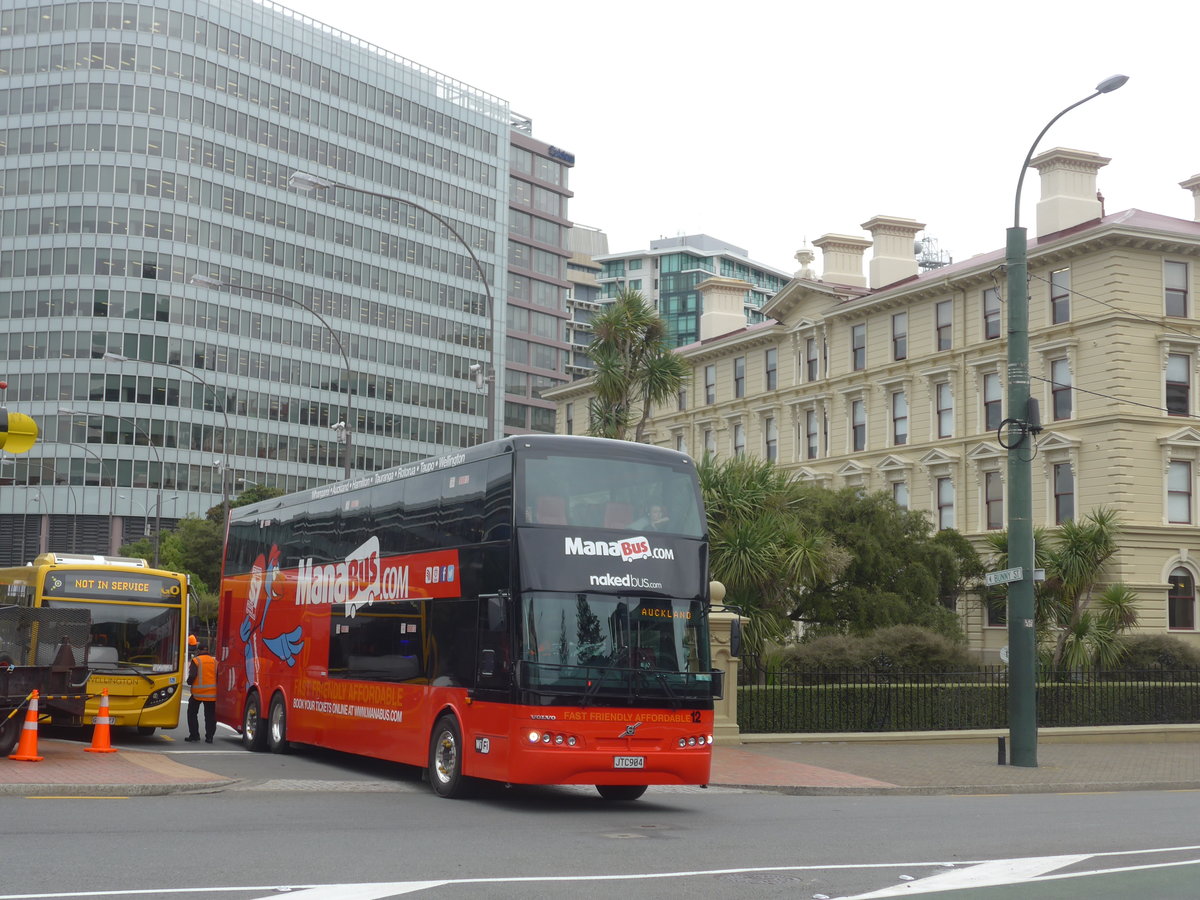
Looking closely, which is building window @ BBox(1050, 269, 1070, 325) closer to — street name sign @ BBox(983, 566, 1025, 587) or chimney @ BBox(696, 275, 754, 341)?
chimney @ BBox(696, 275, 754, 341)

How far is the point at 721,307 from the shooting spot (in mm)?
71500

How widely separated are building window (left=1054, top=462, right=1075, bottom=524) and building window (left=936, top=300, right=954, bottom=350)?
6.75 meters

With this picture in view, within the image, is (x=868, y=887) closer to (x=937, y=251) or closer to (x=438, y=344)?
(x=438, y=344)

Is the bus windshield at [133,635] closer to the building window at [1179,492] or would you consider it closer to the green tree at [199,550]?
the building window at [1179,492]

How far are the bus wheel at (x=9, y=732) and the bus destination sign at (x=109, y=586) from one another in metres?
4.51

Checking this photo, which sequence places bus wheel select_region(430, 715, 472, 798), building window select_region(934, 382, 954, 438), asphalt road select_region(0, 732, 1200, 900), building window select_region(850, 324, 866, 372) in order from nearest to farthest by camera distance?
asphalt road select_region(0, 732, 1200, 900) → bus wheel select_region(430, 715, 472, 798) → building window select_region(934, 382, 954, 438) → building window select_region(850, 324, 866, 372)

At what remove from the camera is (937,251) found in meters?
143

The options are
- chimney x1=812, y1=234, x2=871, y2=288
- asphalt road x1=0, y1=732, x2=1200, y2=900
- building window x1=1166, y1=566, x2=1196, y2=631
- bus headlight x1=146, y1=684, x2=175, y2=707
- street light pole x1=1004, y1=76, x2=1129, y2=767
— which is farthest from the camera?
chimney x1=812, y1=234, x2=871, y2=288

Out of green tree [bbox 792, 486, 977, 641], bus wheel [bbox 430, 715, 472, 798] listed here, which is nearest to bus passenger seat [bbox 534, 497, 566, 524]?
bus wheel [bbox 430, 715, 472, 798]

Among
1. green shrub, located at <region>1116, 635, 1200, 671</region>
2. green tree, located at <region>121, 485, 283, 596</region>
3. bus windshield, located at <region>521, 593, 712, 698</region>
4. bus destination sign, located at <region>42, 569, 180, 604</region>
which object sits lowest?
green shrub, located at <region>1116, 635, 1200, 671</region>

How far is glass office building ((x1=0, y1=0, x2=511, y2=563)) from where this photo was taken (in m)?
89.2

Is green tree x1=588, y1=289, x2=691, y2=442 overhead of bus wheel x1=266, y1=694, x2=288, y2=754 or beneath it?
overhead

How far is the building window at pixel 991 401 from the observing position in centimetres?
4928

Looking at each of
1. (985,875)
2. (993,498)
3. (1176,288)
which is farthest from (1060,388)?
(985,875)
